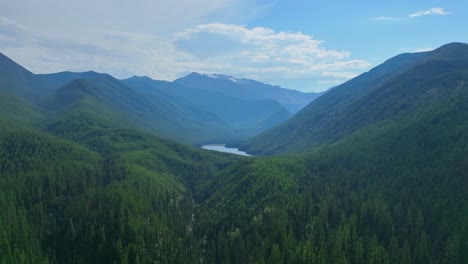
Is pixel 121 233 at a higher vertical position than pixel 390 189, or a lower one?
lower

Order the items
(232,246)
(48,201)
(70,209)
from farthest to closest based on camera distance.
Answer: (48,201) < (70,209) < (232,246)

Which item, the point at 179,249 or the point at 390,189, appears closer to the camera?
the point at 179,249

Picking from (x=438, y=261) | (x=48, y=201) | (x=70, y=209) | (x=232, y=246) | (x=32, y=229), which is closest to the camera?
(x=438, y=261)

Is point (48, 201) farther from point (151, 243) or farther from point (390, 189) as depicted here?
point (390, 189)

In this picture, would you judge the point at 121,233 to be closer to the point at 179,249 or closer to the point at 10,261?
the point at 179,249

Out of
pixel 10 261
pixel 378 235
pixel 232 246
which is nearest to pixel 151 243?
pixel 232 246

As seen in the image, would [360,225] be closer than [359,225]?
Yes

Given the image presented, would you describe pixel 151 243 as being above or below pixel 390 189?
below

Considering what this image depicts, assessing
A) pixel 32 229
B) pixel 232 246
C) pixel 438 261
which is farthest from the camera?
pixel 32 229

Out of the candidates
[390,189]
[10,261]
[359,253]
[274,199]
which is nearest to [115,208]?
[10,261]
